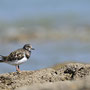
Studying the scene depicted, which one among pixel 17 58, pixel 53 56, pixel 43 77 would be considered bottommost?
pixel 43 77

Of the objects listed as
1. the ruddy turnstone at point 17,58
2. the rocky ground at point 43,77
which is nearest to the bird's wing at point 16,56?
the ruddy turnstone at point 17,58

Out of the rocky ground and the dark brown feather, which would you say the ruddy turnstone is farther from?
the rocky ground

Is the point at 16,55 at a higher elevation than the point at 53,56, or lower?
lower

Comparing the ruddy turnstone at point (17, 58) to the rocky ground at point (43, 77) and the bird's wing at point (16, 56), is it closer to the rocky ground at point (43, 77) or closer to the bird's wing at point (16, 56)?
the bird's wing at point (16, 56)

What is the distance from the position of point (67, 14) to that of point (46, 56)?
16.4 meters

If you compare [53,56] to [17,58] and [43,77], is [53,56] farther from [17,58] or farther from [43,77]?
[43,77]

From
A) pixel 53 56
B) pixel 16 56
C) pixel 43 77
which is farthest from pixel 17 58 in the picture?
pixel 53 56

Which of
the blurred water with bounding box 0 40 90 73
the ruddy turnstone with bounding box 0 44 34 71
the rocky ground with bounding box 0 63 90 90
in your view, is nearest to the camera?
the rocky ground with bounding box 0 63 90 90

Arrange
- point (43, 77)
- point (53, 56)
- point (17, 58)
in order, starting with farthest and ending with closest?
1. point (53, 56)
2. point (17, 58)
3. point (43, 77)

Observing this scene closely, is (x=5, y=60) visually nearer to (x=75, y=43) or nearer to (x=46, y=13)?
(x=75, y=43)

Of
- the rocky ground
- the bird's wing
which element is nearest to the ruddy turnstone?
the bird's wing

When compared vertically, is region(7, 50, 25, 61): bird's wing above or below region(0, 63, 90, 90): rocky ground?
above

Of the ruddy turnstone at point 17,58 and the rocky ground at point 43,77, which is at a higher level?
the ruddy turnstone at point 17,58

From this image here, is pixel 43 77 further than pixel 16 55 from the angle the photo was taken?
No
